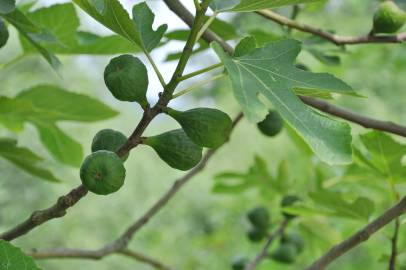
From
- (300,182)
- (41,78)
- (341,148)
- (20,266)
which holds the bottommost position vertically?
(41,78)

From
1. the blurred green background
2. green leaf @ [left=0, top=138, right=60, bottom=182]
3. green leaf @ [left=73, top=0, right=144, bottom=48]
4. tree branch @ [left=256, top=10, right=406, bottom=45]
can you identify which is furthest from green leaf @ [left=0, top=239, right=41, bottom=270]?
the blurred green background

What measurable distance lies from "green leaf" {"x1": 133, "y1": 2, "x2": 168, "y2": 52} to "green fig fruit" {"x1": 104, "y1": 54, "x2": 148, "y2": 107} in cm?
7

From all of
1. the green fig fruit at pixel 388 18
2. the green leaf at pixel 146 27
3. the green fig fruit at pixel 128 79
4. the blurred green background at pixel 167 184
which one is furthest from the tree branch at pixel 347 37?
the blurred green background at pixel 167 184

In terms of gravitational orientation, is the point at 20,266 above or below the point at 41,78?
above

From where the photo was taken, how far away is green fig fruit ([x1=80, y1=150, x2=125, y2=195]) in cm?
97

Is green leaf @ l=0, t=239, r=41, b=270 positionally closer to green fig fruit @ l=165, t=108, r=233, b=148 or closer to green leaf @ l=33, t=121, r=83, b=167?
green fig fruit @ l=165, t=108, r=233, b=148

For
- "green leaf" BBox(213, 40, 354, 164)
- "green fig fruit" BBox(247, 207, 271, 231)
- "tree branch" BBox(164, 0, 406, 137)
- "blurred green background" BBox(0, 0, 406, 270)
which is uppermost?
"green leaf" BBox(213, 40, 354, 164)

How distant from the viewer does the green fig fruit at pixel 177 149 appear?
105 cm

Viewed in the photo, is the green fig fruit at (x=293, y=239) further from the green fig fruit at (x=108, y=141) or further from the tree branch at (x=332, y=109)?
the green fig fruit at (x=108, y=141)

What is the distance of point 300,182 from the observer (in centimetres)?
266

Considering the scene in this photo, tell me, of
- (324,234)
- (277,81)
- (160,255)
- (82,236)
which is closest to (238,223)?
(160,255)

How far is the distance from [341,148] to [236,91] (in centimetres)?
16

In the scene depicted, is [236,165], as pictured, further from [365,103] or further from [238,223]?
[238,223]

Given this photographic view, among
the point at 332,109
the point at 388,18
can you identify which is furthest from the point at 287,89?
the point at 388,18
